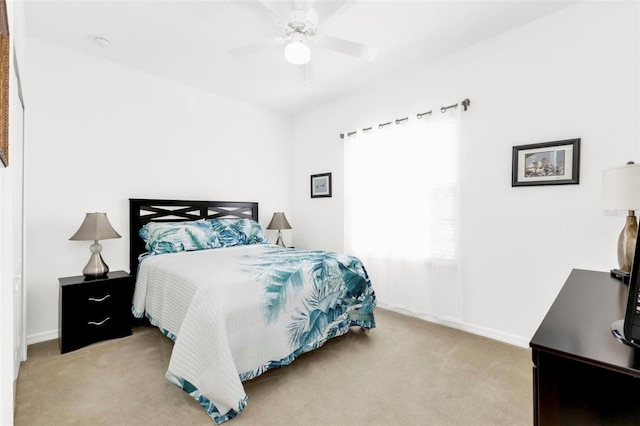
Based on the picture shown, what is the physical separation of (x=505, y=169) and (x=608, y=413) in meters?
2.24

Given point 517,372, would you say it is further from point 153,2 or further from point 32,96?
point 32,96

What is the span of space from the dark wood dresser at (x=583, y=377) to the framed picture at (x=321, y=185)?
3.35 meters

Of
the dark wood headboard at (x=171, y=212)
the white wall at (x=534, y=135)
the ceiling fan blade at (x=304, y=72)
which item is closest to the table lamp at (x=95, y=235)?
the dark wood headboard at (x=171, y=212)

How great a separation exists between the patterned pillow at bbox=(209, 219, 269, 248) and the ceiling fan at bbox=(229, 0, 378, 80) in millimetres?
1874

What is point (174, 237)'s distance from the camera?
10.0ft

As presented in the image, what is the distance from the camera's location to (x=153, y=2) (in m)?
2.19

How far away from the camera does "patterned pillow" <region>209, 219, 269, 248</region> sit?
11.0 feet

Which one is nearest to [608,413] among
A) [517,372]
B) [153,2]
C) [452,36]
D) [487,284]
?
[517,372]

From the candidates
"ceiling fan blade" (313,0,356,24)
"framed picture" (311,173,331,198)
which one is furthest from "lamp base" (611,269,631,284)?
"framed picture" (311,173,331,198)

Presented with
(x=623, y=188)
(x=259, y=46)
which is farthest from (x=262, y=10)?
(x=623, y=188)

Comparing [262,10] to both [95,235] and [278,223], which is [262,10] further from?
[278,223]

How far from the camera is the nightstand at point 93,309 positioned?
2.43 m

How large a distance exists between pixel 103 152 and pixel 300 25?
2.38 meters

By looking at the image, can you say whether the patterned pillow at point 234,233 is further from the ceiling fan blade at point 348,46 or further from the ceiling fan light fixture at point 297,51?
the ceiling fan blade at point 348,46
